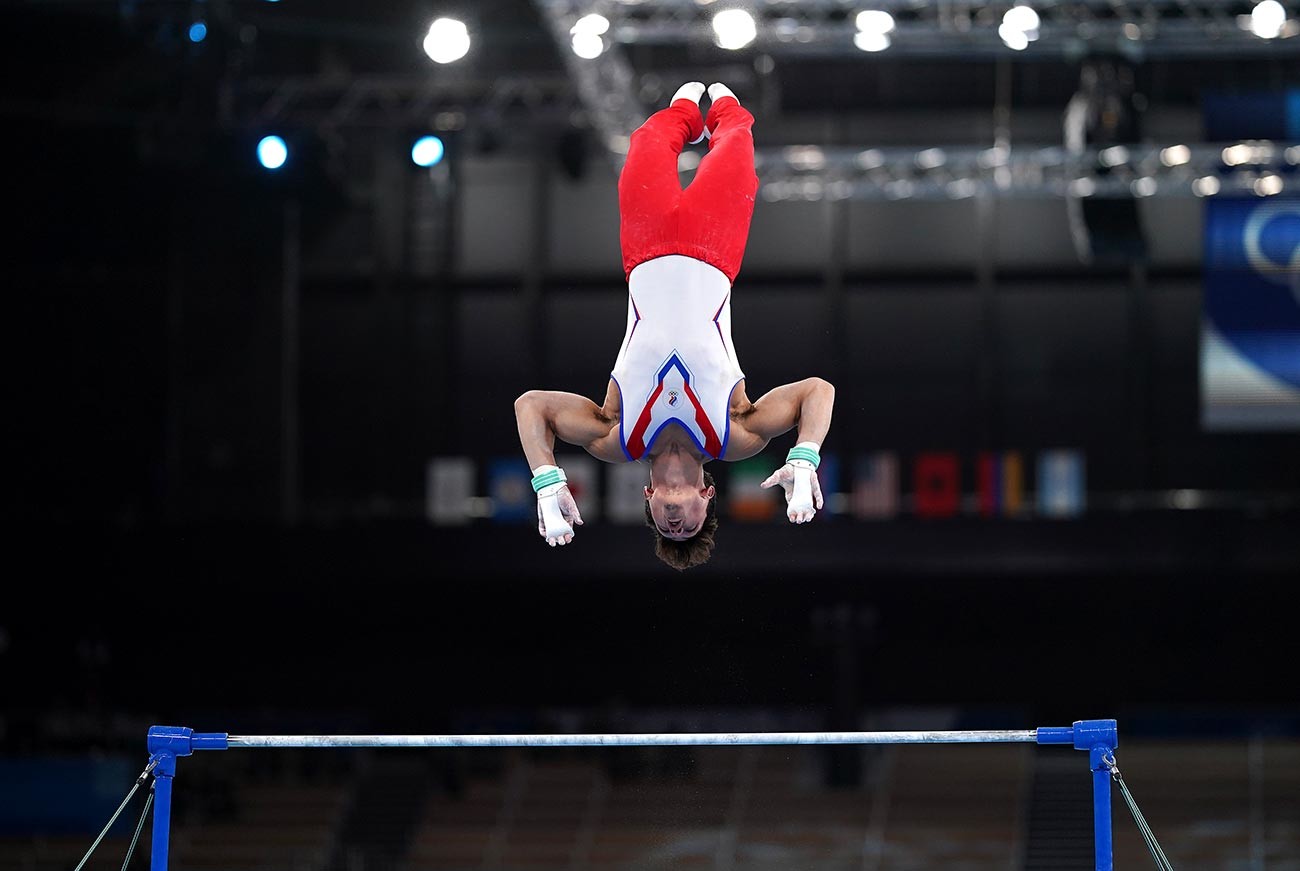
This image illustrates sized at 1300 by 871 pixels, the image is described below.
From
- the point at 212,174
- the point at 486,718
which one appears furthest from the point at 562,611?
the point at 212,174

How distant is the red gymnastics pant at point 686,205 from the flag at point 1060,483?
9.92 meters

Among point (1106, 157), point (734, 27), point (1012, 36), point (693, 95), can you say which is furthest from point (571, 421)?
point (1106, 157)

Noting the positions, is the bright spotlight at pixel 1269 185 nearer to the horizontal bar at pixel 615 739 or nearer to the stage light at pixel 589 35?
the stage light at pixel 589 35

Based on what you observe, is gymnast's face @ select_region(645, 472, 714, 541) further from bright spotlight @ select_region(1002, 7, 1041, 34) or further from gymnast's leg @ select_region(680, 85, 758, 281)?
bright spotlight @ select_region(1002, 7, 1041, 34)

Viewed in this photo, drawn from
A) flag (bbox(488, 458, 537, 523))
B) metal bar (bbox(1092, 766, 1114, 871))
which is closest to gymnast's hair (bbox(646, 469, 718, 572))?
metal bar (bbox(1092, 766, 1114, 871))

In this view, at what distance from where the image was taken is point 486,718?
1595 centimetres

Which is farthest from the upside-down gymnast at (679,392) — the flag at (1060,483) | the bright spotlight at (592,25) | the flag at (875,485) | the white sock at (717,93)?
the flag at (1060,483)

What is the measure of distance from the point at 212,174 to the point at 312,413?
2691 mm

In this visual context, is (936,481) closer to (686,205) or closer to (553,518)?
(686,205)

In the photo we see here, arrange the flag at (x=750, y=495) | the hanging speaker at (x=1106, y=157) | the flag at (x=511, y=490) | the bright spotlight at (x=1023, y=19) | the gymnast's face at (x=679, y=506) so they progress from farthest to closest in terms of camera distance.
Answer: the flag at (x=511, y=490), the flag at (x=750, y=495), the hanging speaker at (x=1106, y=157), the bright spotlight at (x=1023, y=19), the gymnast's face at (x=679, y=506)

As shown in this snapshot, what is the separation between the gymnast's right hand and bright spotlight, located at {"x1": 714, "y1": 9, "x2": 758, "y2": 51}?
17.4 ft

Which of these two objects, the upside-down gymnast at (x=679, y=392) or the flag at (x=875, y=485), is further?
the flag at (x=875, y=485)

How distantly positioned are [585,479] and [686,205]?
32.3ft

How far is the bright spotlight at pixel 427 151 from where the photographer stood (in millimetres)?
13094
